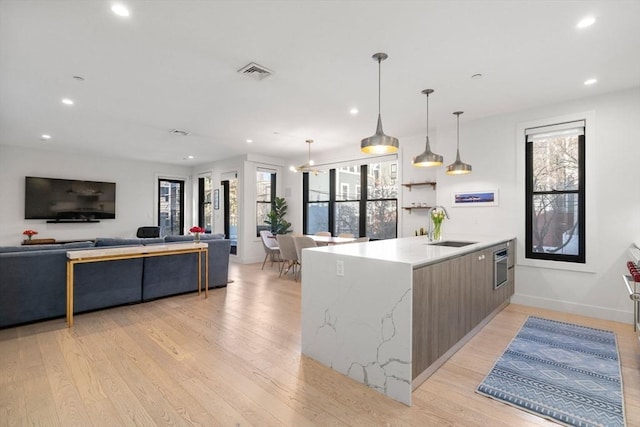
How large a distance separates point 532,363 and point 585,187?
2.54 meters

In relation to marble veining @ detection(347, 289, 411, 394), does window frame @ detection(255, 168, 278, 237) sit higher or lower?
higher

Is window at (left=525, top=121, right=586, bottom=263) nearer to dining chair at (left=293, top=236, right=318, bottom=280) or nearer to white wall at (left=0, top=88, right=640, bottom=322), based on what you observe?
white wall at (left=0, top=88, right=640, bottom=322)

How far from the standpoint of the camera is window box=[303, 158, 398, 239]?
6238 mm

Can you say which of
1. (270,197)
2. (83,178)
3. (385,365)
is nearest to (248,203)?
(270,197)

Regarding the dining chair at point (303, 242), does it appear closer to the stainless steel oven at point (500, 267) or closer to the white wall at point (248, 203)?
the white wall at point (248, 203)

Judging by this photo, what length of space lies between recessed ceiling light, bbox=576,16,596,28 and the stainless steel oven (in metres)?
2.23

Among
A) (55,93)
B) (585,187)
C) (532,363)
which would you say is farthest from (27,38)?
(585,187)

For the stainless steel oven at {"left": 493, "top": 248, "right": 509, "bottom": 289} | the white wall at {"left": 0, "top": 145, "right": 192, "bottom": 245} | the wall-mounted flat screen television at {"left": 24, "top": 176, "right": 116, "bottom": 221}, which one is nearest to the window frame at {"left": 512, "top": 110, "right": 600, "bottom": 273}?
the stainless steel oven at {"left": 493, "top": 248, "right": 509, "bottom": 289}

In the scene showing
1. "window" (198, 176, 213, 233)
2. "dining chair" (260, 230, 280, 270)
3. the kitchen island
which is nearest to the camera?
the kitchen island

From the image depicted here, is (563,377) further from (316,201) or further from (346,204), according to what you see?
(316,201)

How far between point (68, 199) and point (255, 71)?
683 cm

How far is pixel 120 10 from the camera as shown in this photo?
2.19m

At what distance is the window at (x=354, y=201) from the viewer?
6238 millimetres

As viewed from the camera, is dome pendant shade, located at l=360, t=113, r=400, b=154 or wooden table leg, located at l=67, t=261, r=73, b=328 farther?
wooden table leg, located at l=67, t=261, r=73, b=328
